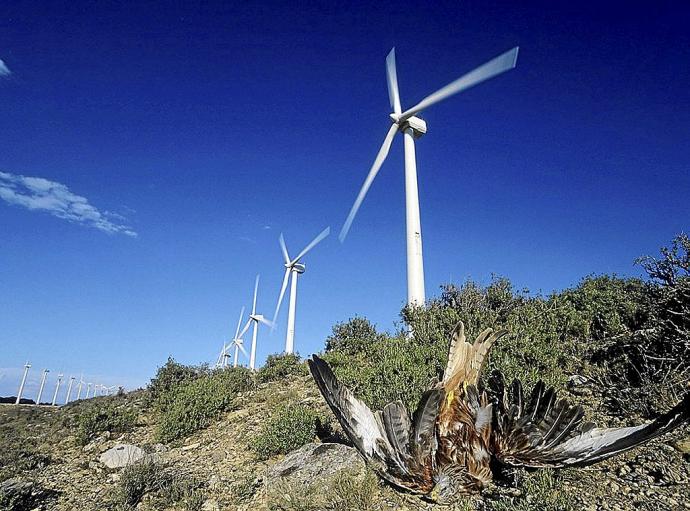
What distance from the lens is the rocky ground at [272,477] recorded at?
197 inches

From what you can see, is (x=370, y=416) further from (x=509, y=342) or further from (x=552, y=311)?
(x=552, y=311)

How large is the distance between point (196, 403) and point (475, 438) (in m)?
8.75

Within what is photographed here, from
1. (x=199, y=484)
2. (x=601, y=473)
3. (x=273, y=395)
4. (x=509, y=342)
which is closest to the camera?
(x=601, y=473)

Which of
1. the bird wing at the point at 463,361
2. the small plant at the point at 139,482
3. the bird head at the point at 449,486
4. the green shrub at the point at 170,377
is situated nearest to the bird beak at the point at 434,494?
the bird head at the point at 449,486

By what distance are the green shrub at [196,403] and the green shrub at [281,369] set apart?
1.81 ft

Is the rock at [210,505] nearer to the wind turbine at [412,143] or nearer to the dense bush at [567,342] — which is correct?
the dense bush at [567,342]

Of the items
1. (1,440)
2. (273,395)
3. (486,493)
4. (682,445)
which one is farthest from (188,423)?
(682,445)

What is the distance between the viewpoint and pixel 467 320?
41.6 ft

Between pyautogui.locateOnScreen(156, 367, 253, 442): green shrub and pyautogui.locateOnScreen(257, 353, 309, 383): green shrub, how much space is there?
55cm

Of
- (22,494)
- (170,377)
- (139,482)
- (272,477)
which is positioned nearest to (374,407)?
(272,477)

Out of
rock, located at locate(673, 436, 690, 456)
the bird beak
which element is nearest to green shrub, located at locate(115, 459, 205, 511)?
the bird beak

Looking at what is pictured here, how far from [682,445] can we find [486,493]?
304 cm

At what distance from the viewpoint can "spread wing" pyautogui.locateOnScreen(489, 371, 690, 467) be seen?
484 centimetres

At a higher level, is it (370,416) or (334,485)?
(370,416)
